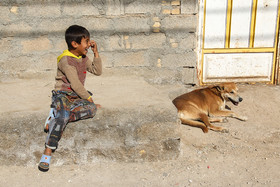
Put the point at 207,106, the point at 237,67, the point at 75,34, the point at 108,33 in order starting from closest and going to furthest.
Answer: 1. the point at 75,34
2. the point at 207,106
3. the point at 108,33
4. the point at 237,67

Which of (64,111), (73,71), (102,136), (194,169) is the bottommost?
(194,169)

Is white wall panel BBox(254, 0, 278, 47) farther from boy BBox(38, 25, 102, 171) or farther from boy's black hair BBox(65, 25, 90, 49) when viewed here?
boy's black hair BBox(65, 25, 90, 49)

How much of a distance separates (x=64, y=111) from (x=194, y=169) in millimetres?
1464

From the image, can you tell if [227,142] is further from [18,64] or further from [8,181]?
[18,64]

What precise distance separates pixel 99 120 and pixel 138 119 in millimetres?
413

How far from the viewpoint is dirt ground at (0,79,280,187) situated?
2787 mm

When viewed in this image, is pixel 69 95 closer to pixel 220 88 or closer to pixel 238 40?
pixel 220 88

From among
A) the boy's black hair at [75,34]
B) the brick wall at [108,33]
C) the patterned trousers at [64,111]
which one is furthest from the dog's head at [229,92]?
the boy's black hair at [75,34]

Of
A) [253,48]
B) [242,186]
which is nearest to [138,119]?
[242,186]

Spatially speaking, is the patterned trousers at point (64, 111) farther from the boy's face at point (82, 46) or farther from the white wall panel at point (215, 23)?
the white wall panel at point (215, 23)

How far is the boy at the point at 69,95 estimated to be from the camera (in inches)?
113

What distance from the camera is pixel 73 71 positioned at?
2980 millimetres

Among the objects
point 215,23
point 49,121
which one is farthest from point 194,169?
point 215,23

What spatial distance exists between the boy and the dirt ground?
272mm
